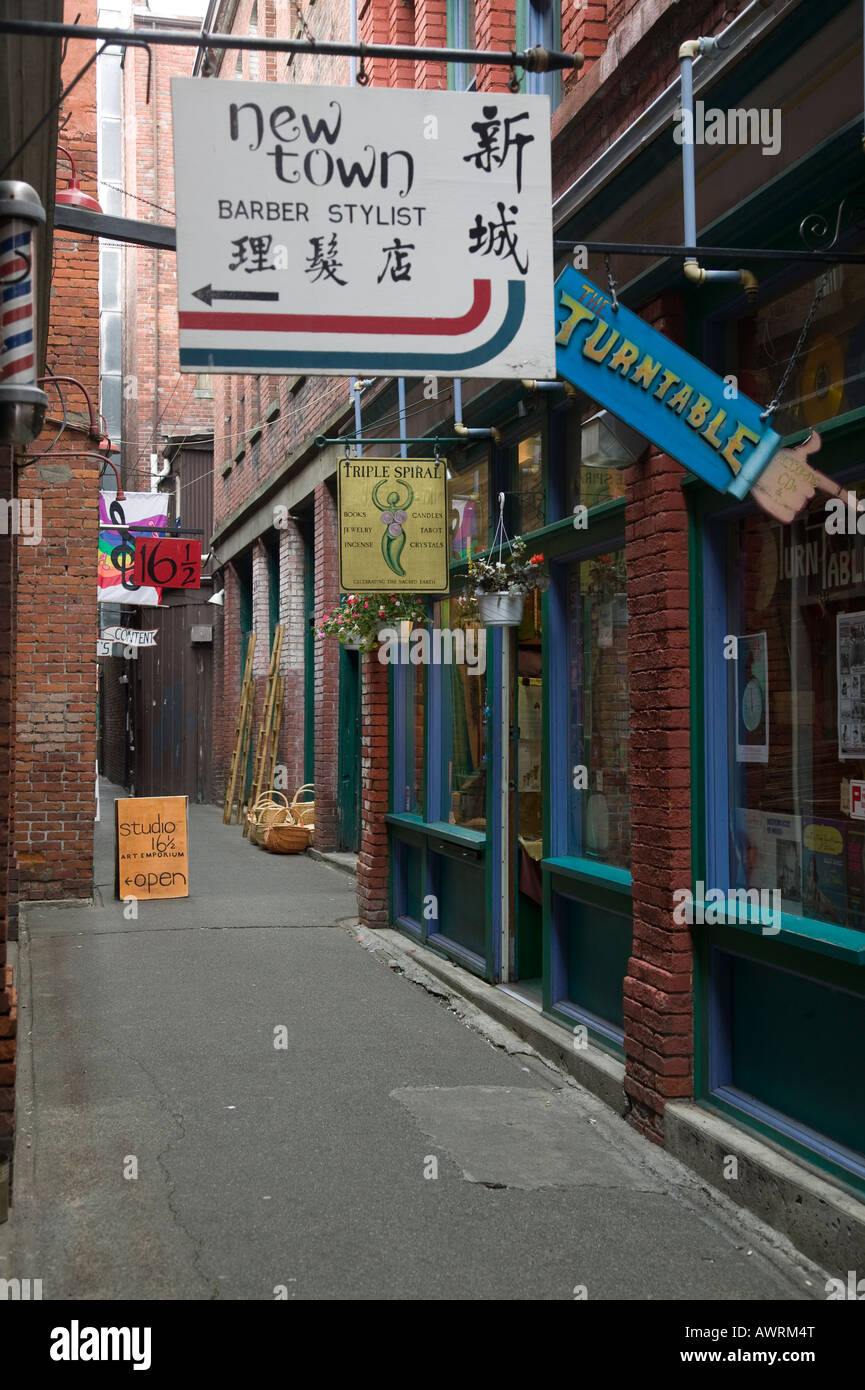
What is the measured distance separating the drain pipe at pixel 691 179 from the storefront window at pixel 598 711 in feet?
6.00

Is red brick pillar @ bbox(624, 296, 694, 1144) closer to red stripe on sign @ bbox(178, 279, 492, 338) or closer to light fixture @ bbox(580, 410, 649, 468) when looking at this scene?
light fixture @ bbox(580, 410, 649, 468)

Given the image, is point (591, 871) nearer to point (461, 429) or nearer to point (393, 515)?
point (461, 429)

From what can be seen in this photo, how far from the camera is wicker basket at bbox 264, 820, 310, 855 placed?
51.7 ft

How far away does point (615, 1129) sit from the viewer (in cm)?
603

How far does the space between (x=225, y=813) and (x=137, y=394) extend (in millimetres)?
16260

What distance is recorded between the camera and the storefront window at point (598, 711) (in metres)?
6.79

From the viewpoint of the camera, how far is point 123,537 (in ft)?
60.3

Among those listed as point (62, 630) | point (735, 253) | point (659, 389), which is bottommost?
point (62, 630)

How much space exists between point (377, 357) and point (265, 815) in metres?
12.7

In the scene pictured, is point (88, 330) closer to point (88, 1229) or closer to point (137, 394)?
point (88, 1229)

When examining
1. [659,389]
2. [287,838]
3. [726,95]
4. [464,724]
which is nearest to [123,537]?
[287,838]

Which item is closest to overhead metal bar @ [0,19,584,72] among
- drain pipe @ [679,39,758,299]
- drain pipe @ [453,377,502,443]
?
drain pipe @ [679,39,758,299]

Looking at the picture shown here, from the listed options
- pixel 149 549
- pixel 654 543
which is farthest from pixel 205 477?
pixel 654 543

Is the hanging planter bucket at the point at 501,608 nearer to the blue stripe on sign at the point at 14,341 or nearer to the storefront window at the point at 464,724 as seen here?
the storefront window at the point at 464,724
